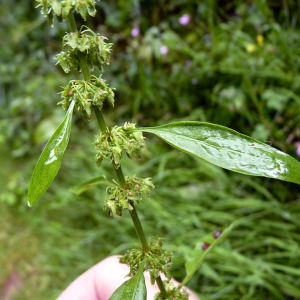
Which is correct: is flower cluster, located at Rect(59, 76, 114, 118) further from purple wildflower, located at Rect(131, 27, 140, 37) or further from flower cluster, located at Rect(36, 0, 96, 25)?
purple wildflower, located at Rect(131, 27, 140, 37)

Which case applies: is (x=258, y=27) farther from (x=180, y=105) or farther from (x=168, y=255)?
(x=168, y=255)

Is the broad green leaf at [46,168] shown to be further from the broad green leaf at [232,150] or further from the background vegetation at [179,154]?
the background vegetation at [179,154]

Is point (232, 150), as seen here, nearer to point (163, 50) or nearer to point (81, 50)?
point (81, 50)

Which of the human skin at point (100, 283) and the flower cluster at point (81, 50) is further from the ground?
the flower cluster at point (81, 50)

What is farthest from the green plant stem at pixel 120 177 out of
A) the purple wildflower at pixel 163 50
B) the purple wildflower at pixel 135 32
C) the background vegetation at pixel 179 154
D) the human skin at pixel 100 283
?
the purple wildflower at pixel 135 32

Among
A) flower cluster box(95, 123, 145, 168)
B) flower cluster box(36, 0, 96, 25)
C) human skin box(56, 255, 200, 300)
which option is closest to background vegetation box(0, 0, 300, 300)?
human skin box(56, 255, 200, 300)

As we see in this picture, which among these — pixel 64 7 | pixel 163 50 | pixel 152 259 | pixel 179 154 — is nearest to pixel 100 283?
pixel 152 259
